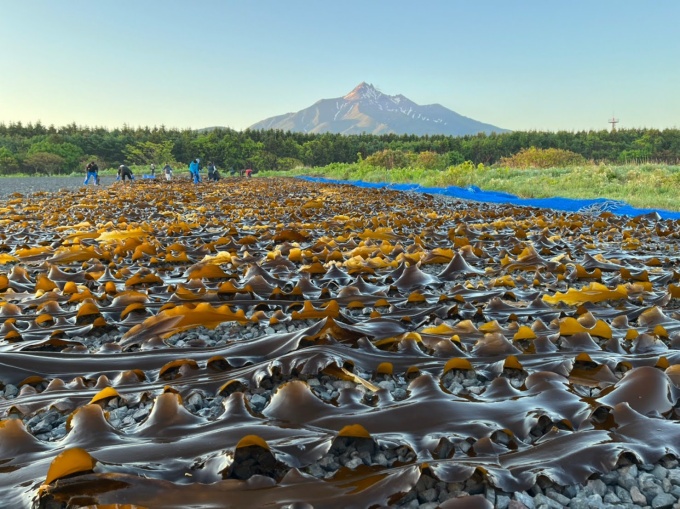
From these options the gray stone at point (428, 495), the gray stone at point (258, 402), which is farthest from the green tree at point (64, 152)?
the gray stone at point (428, 495)

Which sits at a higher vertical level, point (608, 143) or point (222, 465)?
point (608, 143)

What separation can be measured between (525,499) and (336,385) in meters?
0.69

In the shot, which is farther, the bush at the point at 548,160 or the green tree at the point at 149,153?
the green tree at the point at 149,153

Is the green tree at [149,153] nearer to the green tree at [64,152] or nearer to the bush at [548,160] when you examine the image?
the green tree at [64,152]

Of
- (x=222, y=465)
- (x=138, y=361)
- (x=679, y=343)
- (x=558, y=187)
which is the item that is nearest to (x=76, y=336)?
(x=138, y=361)

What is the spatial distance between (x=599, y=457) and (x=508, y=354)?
27.7 inches

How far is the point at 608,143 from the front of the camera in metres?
51.9

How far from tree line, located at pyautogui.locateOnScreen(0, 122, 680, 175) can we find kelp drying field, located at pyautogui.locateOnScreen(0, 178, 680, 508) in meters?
44.7

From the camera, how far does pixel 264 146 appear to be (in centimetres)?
5719

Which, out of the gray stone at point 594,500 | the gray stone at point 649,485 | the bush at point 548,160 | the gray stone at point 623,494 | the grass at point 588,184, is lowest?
the gray stone at point 623,494

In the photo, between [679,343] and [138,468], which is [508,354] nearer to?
[679,343]

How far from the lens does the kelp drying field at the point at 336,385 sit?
1.05m

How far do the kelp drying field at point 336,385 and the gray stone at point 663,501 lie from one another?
98mm

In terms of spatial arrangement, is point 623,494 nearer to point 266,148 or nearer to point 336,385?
point 336,385
